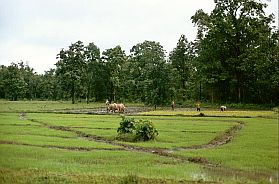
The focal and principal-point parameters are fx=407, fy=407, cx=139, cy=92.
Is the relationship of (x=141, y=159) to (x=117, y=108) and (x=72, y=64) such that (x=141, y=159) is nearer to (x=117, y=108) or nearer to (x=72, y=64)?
(x=117, y=108)

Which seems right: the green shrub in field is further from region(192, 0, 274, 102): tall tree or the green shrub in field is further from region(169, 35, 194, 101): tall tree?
region(169, 35, 194, 101): tall tree

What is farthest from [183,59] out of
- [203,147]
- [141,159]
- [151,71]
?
[141,159]

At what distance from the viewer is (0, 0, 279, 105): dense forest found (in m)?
36.1

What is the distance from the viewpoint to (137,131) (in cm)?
1950

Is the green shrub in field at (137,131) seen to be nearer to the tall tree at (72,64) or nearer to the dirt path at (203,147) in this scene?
the dirt path at (203,147)

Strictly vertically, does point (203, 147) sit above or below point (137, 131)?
below

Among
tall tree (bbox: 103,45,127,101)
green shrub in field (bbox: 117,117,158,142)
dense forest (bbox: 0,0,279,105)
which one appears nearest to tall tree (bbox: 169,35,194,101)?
dense forest (bbox: 0,0,279,105)

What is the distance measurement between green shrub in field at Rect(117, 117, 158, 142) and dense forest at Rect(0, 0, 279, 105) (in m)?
6.47

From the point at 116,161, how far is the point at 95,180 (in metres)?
2.88

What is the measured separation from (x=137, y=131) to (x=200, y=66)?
32362 millimetres

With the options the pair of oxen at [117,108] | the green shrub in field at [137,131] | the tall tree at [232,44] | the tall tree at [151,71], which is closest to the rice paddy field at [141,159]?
the green shrub in field at [137,131]

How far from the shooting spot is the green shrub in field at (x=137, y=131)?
1928 cm

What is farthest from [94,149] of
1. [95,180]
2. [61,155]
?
[95,180]

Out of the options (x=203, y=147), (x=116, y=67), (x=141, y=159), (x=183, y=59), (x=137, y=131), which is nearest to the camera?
(x=141, y=159)
